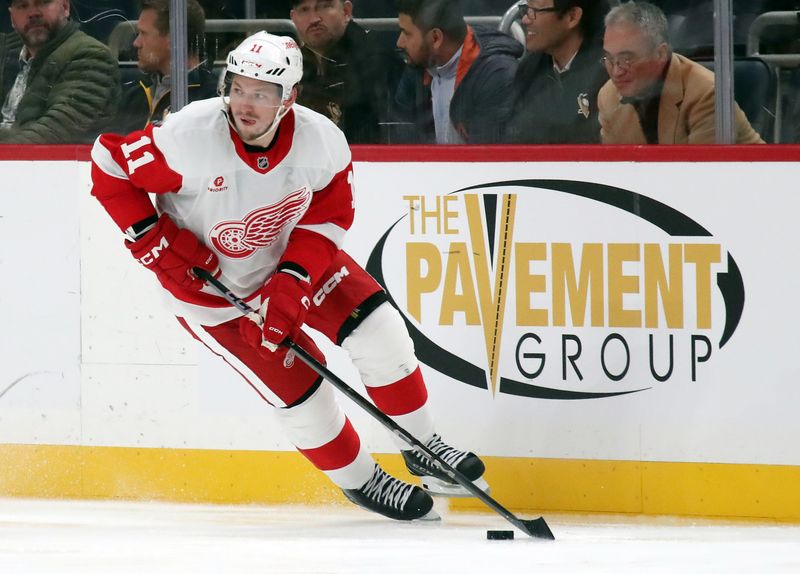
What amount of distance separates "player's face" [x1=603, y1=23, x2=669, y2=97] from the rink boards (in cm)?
20

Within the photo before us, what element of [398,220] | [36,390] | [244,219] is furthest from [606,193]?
[36,390]

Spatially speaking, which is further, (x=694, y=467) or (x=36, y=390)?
(x=36, y=390)

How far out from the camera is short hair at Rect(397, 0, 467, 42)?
12.5 ft

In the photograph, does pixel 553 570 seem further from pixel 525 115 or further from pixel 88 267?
pixel 88 267

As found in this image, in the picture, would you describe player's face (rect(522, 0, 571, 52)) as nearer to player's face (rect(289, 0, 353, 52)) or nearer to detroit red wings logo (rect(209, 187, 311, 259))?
player's face (rect(289, 0, 353, 52))

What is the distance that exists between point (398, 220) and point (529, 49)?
1.91 feet

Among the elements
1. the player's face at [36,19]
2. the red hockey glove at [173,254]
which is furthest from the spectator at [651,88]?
the player's face at [36,19]

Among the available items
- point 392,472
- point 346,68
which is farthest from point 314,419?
point 346,68

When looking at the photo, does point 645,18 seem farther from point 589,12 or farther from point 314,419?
point 314,419

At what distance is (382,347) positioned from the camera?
11.7 feet

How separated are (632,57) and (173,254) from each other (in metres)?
1.30

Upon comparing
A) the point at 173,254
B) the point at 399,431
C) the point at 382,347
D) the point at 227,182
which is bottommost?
the point at 399,431

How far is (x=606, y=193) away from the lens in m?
3.69

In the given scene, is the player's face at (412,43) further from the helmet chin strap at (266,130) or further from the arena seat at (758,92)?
the arena seat at (758,92)
